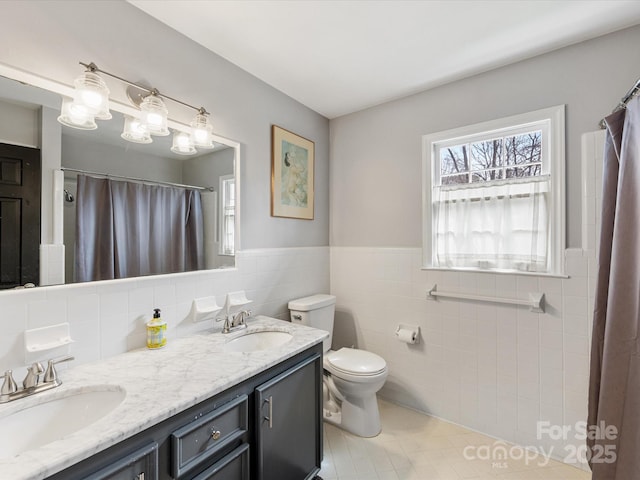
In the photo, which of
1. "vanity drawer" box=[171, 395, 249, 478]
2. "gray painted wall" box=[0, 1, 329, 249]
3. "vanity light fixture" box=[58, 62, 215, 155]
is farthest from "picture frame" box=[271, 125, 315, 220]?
"vanity drawer" box=[171, 395, 249, 478]

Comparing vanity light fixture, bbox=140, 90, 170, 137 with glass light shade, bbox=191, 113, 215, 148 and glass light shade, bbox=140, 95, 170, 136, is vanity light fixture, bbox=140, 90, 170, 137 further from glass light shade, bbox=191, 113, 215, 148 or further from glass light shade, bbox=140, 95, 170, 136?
glass light shade, bbox=191, 113, 215, 148

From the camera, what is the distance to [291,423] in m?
1.30

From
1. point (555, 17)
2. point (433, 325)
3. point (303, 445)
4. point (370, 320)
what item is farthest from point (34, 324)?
point (555, 17)

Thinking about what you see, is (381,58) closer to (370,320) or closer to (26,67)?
(26,67)

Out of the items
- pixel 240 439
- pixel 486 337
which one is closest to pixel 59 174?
pixel 240 439

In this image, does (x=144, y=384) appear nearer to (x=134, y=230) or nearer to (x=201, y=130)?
(x=134, y=230)

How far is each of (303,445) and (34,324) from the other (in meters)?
1.24

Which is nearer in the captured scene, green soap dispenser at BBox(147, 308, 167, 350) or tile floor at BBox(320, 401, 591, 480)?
green soap dispenser at BBox(147, 308, 167, 350)

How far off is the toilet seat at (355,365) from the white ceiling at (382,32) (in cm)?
196

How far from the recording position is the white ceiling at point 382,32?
138cm

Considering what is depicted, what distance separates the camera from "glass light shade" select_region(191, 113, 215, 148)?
151 cm

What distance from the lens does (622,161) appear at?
1.20 metres

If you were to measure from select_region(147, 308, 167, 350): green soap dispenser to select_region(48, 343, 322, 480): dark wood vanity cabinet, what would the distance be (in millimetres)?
492

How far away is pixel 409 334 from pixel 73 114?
7.46 feet
